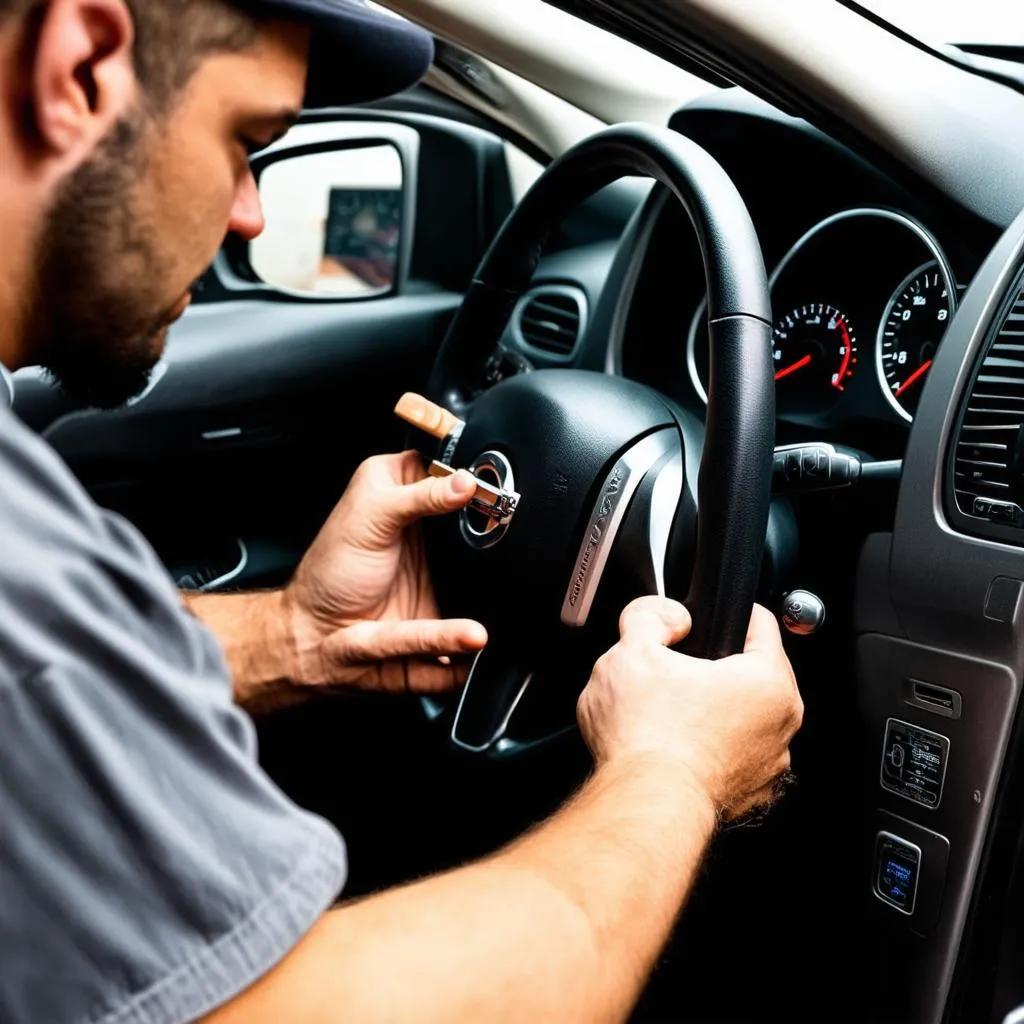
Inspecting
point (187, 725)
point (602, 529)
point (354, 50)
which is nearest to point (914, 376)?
point (602, 529)

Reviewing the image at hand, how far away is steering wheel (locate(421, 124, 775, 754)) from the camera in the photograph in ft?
3.19

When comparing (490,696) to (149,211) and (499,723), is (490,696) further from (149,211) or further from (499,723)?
(149,211)

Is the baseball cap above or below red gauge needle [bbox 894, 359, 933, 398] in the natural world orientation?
above

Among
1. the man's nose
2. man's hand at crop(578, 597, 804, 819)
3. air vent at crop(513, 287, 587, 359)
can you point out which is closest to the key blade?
man's hand at crop(578, 597, 804, 819)

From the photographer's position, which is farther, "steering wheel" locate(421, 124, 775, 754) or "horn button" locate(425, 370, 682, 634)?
"horn button" locate(425, 370, 682, 634)

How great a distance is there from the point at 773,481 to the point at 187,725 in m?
0.70

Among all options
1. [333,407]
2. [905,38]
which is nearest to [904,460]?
[905,38]

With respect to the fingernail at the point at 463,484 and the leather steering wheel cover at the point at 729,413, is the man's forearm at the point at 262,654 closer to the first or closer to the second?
the fingernail at the point at 463,484

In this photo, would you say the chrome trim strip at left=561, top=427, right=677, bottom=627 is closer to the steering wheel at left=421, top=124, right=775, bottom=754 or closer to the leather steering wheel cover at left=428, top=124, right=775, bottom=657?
the steering wheel at left=421, top=124, right=775, bottom=754

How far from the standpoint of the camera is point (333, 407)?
2066 mm

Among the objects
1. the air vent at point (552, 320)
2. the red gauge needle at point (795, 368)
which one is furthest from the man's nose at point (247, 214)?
the air vent at point (552, 320)

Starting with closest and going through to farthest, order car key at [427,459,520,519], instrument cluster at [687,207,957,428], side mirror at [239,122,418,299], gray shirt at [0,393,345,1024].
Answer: gray shirt at [0,393,345,1024] < car key at [427,459,520,519] < instrument cluster at [687,207,957,428] < side mirror at [239,122,418,299]

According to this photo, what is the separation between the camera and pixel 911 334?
132 centimetres

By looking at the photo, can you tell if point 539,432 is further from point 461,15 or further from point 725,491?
point 461,15
